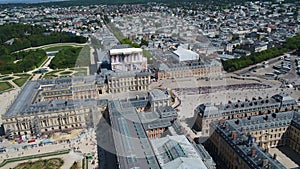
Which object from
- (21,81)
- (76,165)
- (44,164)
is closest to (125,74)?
(76,165)

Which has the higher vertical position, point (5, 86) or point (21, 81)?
point (21, 81)

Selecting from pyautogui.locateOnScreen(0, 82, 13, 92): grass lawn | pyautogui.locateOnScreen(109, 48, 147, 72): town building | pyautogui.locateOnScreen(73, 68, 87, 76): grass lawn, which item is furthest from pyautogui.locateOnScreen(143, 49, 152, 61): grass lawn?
pyautogui.locateOnScreen(0, 82, 13, 92): grass lawn

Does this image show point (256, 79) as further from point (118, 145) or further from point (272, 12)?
point (272, 12)

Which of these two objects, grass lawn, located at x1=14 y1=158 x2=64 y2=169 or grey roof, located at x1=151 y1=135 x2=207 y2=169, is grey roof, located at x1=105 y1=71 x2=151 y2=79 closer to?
grass lawn, located at x1=14 y1=158 x2=64 y2=169

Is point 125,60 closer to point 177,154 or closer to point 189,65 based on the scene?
point 189,65

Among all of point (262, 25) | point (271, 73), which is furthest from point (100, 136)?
point (262, 25)

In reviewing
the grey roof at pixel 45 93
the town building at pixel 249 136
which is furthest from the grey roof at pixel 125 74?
the town building at pixel 249 136
